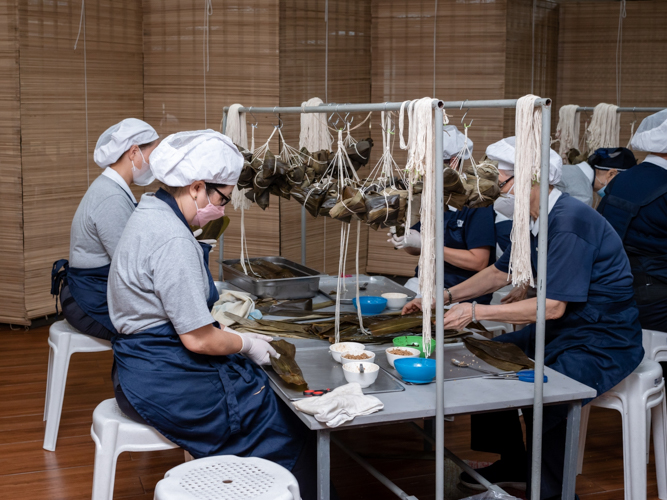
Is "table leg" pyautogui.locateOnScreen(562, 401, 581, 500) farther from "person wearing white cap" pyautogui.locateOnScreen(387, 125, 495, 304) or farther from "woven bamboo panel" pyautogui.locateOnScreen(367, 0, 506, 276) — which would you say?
"woven bamboo panel" pyautogui.locateOnScreen(367, 0, 506, 276)

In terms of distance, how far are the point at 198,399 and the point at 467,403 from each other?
28.3 inches

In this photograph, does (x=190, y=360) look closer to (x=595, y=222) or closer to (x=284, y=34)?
(x=595, y=222)

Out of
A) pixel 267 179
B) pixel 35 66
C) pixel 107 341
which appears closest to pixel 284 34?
pixel 35 66

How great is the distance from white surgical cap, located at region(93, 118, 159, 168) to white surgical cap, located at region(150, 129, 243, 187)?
1120 millimetres

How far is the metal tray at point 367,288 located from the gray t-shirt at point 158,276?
43.4 inches

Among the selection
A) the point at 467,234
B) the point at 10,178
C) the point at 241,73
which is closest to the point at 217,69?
the point at 241,73

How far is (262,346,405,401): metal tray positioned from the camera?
6.65ft

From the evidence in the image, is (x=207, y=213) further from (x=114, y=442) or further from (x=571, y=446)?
(x=571, y=446)

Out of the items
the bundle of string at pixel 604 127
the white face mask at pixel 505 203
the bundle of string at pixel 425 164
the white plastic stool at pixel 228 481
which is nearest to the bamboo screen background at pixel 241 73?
the bundle of string at pixel 604 127

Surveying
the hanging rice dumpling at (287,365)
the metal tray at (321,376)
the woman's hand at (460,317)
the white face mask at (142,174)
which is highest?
the white face mask at (142,174)

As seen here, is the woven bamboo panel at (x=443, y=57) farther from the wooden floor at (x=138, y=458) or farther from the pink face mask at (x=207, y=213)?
the pink face mask at (x=207, y=213)

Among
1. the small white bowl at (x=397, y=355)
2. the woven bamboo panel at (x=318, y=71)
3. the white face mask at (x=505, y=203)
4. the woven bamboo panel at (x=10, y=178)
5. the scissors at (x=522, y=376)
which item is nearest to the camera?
the scissors at (x=522, y=376)

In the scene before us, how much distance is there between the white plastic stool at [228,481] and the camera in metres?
1.71

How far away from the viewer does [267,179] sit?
2986 millimetres
